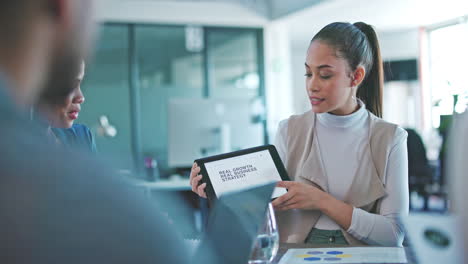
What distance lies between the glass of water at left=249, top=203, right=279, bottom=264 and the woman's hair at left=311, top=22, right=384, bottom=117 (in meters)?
0.67

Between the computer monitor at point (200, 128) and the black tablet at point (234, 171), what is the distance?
2545 millimetres

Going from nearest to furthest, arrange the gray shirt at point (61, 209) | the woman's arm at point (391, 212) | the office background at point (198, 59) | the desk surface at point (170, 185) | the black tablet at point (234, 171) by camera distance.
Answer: the gray shirt at point (61, 209) → the black tablet at point (234, 171) → the woman's arm at point (391, 212) → the desk surface at point (170, 185) → the office background at point (198, 59)

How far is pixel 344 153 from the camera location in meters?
1.61

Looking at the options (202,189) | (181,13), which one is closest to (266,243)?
(202,189)

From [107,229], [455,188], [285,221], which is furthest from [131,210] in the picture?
[285,221]

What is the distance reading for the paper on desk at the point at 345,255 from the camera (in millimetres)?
1062

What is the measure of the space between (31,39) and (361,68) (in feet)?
4.48

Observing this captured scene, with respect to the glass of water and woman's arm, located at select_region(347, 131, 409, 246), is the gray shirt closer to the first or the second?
the glass of water

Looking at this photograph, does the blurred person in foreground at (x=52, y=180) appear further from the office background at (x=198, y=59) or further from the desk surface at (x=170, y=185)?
the office background at (x=198, y=59)

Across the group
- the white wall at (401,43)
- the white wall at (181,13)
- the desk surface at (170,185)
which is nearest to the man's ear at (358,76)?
the desk surface at (170,185)

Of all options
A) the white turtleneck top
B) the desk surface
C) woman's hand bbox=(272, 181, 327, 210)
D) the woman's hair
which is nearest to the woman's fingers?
woman's hand bbox=(272, 181, 327, 210)

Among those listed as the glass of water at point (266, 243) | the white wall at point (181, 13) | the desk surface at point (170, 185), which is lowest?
the desk surface at point (170, 185)

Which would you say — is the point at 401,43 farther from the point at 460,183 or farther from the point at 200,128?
the point at 460,183

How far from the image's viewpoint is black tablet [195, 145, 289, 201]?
1296 millimetres
